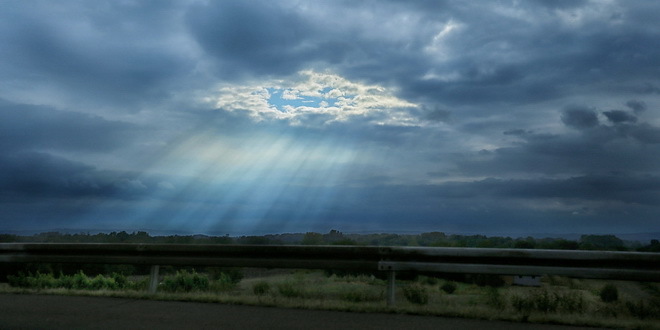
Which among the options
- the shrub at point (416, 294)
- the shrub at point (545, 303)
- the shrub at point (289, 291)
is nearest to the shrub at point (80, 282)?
the shrub at point (289, 291)

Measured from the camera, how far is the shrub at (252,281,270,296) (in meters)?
8.91

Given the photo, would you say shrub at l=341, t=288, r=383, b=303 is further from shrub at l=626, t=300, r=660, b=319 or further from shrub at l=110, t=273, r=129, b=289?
shrub at l=110, t=273, r=129, b=289

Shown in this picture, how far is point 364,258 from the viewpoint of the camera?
8125 mm

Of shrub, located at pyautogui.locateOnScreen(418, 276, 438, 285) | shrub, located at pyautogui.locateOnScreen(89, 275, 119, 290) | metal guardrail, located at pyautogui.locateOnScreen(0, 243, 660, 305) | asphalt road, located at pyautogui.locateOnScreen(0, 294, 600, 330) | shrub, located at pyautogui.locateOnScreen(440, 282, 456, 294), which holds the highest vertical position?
metal guardrail, located at pyautogui.locateOnScreen(0, 243, 660, 305)

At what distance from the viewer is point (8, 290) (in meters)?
9.48

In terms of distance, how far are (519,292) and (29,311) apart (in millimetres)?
6780

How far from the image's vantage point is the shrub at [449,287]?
8.91 m

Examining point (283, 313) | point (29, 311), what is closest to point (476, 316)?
point (283, 313)

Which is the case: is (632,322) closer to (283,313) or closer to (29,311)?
(283,313)

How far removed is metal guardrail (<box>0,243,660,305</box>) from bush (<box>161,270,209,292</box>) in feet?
1.59

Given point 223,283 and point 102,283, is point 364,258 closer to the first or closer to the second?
point 223,283

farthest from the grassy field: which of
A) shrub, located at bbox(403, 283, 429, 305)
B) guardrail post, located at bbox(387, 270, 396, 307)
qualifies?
guardrail post, located at bbox(387, 270, 396, 307)

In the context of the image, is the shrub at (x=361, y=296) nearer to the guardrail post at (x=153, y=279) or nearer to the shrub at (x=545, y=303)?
the shrub at (x=545, y=303)

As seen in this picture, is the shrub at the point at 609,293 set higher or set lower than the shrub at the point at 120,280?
higher
